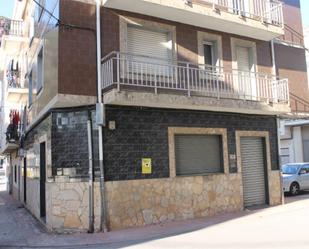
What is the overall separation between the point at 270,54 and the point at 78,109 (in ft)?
27.3

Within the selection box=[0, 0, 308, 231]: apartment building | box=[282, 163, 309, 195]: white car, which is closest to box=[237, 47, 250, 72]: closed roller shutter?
box=[0, 0, 308, 231]: apartment building

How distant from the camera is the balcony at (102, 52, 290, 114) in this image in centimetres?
1071

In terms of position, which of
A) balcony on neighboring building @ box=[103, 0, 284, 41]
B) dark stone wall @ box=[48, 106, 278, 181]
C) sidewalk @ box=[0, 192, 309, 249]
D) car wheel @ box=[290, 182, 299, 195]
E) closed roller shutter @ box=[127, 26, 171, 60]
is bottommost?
sidewalk @ box=[0, 192, 309, 249]

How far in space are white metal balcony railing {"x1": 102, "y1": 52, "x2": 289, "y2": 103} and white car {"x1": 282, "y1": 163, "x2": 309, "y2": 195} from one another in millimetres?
5608

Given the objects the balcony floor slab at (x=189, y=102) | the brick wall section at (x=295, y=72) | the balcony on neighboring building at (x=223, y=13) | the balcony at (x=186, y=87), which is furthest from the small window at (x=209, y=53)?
the brick wall section at (x=295, y=72)

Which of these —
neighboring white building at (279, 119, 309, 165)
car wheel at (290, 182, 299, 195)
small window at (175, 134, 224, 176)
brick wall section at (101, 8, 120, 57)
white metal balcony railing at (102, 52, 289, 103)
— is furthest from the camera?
neighboring white building at (279, 119, 309, 165)

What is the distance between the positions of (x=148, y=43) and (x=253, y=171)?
6.11 m

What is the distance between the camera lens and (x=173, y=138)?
472 inches

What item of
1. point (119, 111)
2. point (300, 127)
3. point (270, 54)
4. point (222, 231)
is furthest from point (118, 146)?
point (300, 127)

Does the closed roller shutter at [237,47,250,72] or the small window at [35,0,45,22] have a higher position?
the small window at [35,0,45,22]

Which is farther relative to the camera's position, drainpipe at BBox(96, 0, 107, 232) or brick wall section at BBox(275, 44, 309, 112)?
brick wall section at BBox(275, 44, 309, 112)

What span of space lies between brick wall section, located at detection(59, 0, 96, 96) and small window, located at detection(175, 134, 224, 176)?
3464 mm

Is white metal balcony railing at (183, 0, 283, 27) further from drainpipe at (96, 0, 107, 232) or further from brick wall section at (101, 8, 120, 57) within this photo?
drainpipe at (96, 0, 107, 232)

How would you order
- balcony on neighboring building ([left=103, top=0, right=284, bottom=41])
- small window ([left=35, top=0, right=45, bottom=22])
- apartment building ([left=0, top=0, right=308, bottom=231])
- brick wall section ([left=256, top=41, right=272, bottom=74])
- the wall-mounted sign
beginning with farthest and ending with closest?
1. brick wall section ([left=256, top=41, right=272, bottom=74])
2. small window ([left=35, top=0, right=45, bottom=22])
3. balcony on neighboring building ([left=103, top=0, right=284, bottom=41])
4. the wall-mounted sign
5. apartment building ([left=0, top=0, right=308, bottom=231])
